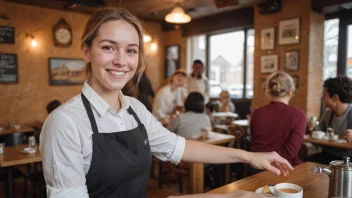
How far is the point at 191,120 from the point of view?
344 cm

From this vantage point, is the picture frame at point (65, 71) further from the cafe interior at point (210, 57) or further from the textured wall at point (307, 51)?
the textured wall at point (307, 51)

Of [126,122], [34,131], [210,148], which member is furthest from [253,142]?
[34,131]

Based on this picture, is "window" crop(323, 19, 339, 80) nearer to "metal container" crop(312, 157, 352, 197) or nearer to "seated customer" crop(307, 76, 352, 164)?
"seated customer" crop(307, 76, 352, 164)

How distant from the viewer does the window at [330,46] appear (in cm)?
517

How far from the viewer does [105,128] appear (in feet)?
Answer: 3.95

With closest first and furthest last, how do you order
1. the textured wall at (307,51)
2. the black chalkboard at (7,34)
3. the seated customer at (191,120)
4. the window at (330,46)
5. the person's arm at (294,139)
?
the person's arm at (294,139), the seated customer at (191,120), the textured wall at (307,51), the window at (330,46), the black chalkboard at (7,34)

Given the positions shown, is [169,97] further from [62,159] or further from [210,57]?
[62,159]

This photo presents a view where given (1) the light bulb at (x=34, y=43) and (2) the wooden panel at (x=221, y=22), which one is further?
(2) the wooden panel at (x=221, y=22)

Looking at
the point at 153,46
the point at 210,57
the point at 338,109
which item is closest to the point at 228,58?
the point at 210,57

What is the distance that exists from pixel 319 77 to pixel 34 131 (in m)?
5.09

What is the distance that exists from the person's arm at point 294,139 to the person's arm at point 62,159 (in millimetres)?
1852

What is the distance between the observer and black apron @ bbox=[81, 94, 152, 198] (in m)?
1.10

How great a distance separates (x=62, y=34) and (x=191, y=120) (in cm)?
436

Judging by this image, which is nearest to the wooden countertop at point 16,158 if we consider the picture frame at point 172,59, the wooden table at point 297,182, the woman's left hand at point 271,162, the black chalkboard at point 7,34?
the wooden table at point 297,182
